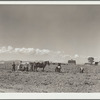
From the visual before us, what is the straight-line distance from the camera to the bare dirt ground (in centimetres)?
707

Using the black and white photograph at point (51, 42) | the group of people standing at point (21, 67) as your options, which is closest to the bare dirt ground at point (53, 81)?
the black and white photograph at point (51, 42)

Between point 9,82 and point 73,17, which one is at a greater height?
point 73,17

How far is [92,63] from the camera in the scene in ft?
23.1

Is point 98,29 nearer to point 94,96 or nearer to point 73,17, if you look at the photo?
point 73,17

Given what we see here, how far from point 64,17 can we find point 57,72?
941 millimetres

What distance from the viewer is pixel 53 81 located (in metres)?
7.17

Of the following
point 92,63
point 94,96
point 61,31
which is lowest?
point 94,96

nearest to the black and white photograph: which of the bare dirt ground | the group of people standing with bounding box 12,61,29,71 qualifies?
the bare dirt ground

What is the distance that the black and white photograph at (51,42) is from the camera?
23.2 ft

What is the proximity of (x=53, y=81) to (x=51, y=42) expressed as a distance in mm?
633

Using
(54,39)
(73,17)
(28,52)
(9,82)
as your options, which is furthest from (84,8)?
(9,82)

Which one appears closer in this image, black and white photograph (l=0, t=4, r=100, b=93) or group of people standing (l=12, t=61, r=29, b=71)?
black and white photograph (l=0, t=4, r=100, b=93)

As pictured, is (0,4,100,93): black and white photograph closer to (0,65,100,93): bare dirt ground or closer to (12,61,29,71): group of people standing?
(0,65,100,93): bare dirt ground

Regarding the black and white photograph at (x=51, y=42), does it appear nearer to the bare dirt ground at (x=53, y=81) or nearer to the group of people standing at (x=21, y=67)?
the bare dirt ground at (x=53, y=81)
